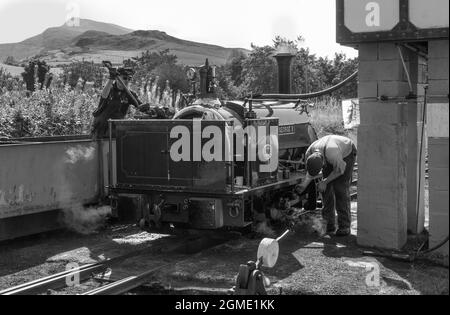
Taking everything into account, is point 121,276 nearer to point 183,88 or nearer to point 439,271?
point 439,271

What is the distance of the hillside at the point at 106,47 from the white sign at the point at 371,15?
206 feet

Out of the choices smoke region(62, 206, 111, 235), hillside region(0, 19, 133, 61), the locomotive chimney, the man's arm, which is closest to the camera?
smoke region(62, 206, 111, 235)

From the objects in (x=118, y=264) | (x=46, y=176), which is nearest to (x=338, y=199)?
(x=118, y=264)

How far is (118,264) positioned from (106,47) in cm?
8028

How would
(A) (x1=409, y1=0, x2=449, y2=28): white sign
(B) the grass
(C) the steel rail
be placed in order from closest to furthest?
1. (C) the steel rail
2. (A) (x1=409, y1=0, x2=449, y2=28): white sign
3. (B) the grass

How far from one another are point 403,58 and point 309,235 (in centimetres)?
274

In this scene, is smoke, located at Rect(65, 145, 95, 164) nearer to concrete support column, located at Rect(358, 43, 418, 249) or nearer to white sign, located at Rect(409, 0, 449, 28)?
concrete support column, located at Rect(358, 43, 418, 249)

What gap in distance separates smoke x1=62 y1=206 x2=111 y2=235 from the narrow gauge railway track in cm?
135

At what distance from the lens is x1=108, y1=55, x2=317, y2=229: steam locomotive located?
7039mm

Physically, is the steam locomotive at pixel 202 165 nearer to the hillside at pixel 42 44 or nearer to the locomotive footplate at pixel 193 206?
the locomotive footplate at pixel 193 206

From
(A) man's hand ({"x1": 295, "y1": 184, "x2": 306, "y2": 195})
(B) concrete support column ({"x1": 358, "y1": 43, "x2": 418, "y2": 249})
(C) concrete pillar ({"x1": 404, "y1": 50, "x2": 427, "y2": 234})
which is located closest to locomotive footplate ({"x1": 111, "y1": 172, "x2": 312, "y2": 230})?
(A) man's hand ({"x1": 295, "y1": 184, "x2": 306, "y2": 195})

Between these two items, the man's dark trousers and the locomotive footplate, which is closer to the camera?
the locomotive footplate

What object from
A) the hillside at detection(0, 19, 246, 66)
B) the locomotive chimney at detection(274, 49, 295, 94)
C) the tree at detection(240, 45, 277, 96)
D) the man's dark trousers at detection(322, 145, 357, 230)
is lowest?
the man's dark trousers at detection(322, 145, 357, 230)

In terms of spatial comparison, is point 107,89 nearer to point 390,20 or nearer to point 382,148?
point 382,148
